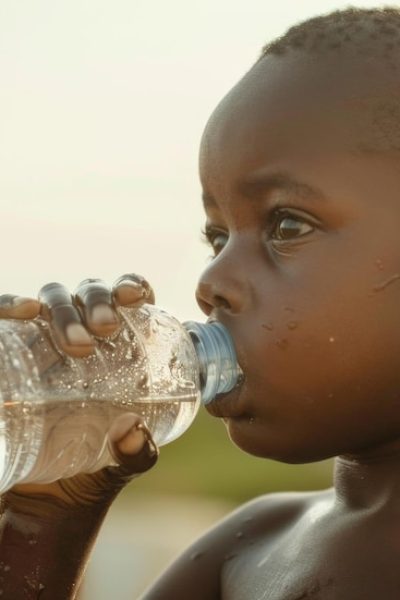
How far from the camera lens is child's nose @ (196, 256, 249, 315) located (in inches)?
79.4

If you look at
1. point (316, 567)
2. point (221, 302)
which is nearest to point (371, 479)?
point (316, 567)

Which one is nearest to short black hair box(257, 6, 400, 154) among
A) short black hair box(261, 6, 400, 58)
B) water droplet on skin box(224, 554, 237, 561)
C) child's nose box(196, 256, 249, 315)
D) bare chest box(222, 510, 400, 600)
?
short black hair box(261, 6, 400, 58)

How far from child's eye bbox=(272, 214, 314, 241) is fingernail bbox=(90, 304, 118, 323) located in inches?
11.2

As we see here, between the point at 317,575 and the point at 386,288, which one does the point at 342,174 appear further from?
the point at 317,575

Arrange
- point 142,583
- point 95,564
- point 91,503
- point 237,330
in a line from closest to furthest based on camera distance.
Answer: point 237,330, point 91,503, point 142,583, point 95,564

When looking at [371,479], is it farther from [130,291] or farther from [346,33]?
[346,33]

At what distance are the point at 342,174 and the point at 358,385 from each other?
1.01 feet

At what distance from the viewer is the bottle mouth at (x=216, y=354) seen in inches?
79.5

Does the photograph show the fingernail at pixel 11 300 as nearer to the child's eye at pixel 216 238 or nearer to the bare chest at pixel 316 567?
the child's eye at pixel 216 238

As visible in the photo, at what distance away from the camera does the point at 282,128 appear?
6.81ft

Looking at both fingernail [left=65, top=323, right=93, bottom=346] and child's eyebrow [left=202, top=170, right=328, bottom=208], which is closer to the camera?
fingernail [left=65, top=323, right=93, bottom=346]

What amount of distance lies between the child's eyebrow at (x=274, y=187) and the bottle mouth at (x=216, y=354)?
20 centimetres

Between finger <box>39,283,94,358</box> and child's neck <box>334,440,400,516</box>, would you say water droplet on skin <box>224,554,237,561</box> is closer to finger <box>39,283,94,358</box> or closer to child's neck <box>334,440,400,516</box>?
child's neck <box>334,440,400,516</box>

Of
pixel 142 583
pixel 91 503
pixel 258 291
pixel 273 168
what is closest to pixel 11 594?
pixel 91 503
